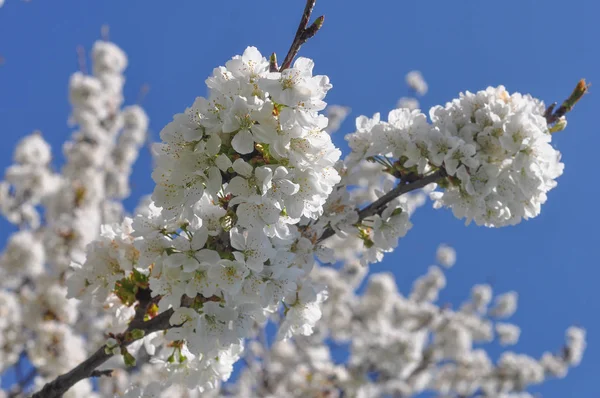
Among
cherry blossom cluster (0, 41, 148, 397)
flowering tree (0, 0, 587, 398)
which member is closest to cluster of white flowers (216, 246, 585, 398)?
cherry blossom cluster (0, 41, 148, 397)

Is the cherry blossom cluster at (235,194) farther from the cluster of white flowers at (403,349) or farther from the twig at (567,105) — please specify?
the cluster of white flowers at (403,349)

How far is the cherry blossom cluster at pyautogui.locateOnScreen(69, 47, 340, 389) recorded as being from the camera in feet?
5.44

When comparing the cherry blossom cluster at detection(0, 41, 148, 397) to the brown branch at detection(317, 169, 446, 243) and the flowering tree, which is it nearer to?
the flowering tree

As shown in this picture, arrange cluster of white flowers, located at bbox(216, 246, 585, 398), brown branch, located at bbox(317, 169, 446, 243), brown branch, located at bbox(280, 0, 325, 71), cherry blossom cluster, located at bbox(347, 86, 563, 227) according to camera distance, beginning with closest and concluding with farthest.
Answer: brown branch, located at bbox(280, 0, 325, 71) < cherry blossom cluster, located at bbox(347, 86, 563, 227) < brown branch, located at bbox(317, 169, 446, 243) < cluster of white flowers, located at bbox(216, 246, 585, 398)

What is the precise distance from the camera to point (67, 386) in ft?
6.78

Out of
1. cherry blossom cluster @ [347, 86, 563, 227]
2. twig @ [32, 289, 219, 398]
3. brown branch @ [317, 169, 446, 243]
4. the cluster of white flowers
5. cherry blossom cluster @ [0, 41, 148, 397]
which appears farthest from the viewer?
the cluster of white flowers

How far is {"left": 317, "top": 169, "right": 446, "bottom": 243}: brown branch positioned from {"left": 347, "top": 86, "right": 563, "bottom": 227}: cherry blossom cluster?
0.03 m

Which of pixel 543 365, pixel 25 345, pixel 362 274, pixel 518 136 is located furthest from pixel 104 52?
pixel 543 365

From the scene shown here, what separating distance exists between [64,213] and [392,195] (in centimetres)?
706

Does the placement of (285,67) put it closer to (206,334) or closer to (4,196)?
(206,334)

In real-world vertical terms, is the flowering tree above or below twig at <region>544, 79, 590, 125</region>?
below

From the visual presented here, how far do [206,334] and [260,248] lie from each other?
16.0 inches

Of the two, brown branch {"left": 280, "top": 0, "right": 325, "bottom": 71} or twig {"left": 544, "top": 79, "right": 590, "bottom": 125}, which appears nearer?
brown branch {"left": 280, "top": 0, "right": 325, "bottom": 71}

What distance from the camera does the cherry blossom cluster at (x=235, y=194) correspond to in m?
1.66
